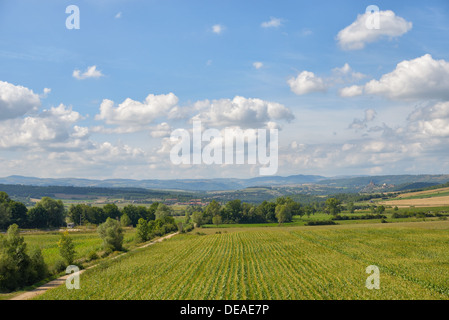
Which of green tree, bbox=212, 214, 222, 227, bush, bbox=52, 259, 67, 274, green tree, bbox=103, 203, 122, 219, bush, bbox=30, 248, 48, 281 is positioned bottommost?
green tree, bbox=212, 214, 222, 227

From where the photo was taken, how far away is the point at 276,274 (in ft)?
121

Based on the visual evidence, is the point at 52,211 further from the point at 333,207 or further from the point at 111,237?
the point at 333,207

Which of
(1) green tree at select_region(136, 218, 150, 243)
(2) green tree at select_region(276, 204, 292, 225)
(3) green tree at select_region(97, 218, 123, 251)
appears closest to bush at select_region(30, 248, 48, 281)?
(3) green tree at select_region(97, 218, 123, 251)

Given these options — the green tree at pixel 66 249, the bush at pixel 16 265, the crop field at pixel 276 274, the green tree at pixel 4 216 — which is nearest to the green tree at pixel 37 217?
the green tree at pixel 4 216

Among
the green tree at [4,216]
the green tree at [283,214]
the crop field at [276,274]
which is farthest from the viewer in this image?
the green tree at [283,214]

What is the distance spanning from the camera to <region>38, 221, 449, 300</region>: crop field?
2953cm

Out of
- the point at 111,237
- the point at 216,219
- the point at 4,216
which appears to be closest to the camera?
the point at 111,237

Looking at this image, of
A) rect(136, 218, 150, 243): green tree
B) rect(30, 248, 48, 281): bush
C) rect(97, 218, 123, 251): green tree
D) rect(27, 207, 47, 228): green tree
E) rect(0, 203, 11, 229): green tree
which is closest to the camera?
rect(30, 248, 48, 281): bush

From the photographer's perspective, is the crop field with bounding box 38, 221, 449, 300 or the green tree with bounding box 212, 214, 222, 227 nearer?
Result: the crop field with bounding box 38, 221, 449, 300

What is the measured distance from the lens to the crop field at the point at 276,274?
29531mm

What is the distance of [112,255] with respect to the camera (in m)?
60.7

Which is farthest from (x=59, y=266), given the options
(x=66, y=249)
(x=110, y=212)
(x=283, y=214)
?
(x=283, y=214)

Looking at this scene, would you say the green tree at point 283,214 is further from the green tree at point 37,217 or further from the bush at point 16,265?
the bush at point 16,265

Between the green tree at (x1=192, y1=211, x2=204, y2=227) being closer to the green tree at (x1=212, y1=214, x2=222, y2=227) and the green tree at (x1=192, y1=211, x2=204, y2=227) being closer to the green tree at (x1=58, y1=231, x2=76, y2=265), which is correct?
the green tree at (x1=212, y1=214, x2=222, y2=227)
